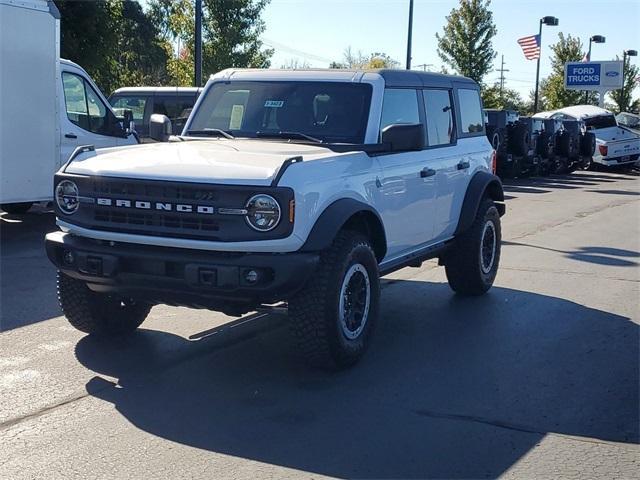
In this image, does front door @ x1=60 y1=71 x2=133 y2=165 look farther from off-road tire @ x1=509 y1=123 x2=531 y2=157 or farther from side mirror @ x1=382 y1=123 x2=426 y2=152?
off-road tire @ x1=509 y1=123 x2=531 y2=157

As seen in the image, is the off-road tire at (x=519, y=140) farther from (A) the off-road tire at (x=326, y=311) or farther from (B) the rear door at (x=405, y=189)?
(A) the off-road tire at (x=326, y=311)

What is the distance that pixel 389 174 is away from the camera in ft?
21.0

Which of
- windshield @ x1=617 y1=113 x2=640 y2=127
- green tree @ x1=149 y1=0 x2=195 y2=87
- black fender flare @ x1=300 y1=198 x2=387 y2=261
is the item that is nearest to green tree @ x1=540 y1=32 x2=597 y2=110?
windshield @ x1=617 y1=113 x2=640 y2=127

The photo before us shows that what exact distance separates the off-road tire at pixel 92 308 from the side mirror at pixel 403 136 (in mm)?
2157

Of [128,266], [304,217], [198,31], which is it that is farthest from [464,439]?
[198,31]

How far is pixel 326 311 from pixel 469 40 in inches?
1516

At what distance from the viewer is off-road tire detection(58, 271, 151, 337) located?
6.02 meters

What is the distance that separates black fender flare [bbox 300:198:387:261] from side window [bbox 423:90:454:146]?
1.51 meters

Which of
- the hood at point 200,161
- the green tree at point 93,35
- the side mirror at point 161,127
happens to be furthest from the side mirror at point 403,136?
the green tree at point 93,35

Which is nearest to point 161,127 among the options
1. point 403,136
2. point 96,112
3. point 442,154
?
point 403,136

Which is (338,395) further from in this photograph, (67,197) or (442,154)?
(442,154)

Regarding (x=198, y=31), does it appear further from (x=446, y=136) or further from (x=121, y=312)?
(x=121, y=312)

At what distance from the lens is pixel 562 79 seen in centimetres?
5481

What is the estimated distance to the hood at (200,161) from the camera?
5.23 m
